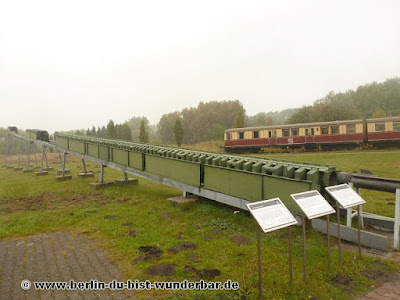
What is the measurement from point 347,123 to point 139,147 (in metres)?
21.1

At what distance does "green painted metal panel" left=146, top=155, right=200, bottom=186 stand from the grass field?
37.8 inches

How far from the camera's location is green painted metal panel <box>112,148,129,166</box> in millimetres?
13039

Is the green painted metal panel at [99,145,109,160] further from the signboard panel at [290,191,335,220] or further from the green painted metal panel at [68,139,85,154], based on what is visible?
the signboard panel at [290,191,335,220]

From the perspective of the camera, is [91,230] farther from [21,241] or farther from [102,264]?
[102,264]

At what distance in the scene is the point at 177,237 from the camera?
6.97 m

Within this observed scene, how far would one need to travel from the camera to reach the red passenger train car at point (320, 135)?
24281 millimetres

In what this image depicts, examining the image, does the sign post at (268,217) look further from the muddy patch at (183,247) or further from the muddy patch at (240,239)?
the muddy patch at (183,247)

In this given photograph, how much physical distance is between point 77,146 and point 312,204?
1661cm

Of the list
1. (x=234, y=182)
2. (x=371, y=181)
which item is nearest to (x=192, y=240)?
(x=234, y=182)

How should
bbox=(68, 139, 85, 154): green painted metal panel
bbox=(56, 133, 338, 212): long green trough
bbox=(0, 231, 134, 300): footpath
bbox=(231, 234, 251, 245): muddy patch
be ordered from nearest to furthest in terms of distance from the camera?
bbox=(0, 231, 134, 300): footpath, bbox=(56, 133, 338, 212): long green trough, bbox=(231, 234, 251, 245): muddy patch, bbox=(68, 139, 85, 154): green painted metal panel

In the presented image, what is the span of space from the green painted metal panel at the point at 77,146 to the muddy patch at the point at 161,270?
13.7 m

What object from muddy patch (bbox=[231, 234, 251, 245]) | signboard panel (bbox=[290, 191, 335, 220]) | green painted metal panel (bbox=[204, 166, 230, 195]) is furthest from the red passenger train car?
signboard panel (bbox=[290, 191, 335, 220])

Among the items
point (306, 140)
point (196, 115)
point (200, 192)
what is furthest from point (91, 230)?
point (196, 115)

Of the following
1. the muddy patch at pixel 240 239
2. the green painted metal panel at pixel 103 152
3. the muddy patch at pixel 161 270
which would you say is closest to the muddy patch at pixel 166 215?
the muddy patch at pixel 240 239
